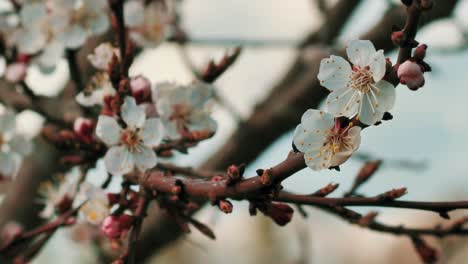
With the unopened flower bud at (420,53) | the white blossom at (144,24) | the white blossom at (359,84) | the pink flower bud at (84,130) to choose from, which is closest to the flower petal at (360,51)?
the white blossom at (359,84)

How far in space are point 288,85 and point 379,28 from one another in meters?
0.53

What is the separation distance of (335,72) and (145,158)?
46 cm

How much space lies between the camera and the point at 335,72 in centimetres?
116

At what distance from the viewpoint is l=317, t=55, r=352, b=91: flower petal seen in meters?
1.14

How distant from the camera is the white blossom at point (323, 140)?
1046 mm

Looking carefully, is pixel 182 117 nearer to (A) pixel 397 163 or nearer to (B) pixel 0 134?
(B) pixel 0 134

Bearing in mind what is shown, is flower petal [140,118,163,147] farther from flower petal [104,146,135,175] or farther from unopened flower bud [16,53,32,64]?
unopened flower bud [16,53,32,64]

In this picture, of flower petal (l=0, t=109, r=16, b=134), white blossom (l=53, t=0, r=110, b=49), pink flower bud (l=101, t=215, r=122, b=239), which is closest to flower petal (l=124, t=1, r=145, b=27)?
white blossom (l=53, t=0, r=110, b=49)

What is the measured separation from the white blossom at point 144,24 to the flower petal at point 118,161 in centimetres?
71

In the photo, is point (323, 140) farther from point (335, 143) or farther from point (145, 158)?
point (145, 158)

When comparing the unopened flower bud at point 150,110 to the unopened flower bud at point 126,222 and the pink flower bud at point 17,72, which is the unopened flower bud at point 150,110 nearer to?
the unopened flower bud at point 126,222

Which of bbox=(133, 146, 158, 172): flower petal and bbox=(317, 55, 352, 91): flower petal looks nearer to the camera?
bbox=(317, 55, 352, 91): flower petal

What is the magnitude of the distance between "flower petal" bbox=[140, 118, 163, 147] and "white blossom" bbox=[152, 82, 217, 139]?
0.09m

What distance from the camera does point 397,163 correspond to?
244 centimetres
